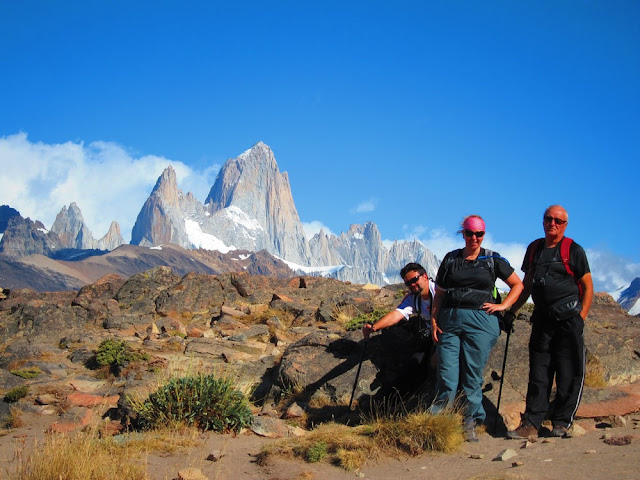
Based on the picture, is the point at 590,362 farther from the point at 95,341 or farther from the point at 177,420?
the point at 95,341

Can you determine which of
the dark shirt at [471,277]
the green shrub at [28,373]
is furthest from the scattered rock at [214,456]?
the green shrub at [28,373]

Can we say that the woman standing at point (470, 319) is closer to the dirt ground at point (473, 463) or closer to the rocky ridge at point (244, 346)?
the dirt ground at point (473, 463)

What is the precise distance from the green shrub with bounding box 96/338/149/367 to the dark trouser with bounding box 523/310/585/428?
8.66 metres

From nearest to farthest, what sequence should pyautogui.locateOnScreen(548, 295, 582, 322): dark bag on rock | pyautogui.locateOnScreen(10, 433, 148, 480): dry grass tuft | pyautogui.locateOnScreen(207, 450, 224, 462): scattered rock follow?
pyautogui.locateOnScreen(10, 433, 148, 480): dry grass tuft, pyautogui.locateOnScreen(207, 450, 224, 462): scattered rock, pyautogui.locateOnScreen(548, 295, 582, 322): dark bag on rock

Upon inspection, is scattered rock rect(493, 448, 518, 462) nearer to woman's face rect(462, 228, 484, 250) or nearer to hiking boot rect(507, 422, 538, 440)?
hiking boot rect(507, 422, 538, 440)

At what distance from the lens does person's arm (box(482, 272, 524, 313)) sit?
6.39 metres

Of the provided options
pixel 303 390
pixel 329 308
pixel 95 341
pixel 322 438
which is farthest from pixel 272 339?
pixel 322 438

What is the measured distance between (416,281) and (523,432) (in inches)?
83.4

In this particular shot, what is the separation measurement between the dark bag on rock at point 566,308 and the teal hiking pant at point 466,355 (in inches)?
26.4

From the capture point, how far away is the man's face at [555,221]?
253 inches

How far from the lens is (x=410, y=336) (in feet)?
29.1

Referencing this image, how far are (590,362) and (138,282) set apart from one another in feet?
59.0

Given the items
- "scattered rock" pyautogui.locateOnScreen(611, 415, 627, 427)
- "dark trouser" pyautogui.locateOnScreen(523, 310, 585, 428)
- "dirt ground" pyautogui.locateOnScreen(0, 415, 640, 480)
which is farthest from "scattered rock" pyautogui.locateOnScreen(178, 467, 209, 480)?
"scattered rock" pyautogui.locateOnScreen(611, 415, 627, 427)

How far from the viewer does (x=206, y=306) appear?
20203mm
